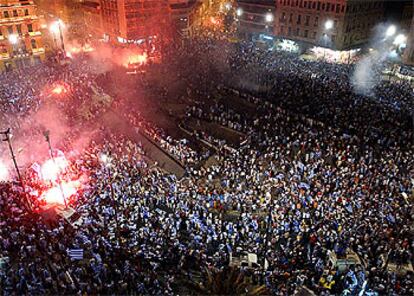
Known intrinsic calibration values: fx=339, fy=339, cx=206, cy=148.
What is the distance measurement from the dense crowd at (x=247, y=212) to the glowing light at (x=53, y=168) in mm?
947

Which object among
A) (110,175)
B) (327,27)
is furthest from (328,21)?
(110,175)

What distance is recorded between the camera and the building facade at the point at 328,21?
159 ft

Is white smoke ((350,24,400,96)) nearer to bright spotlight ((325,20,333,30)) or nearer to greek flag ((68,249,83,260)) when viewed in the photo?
bright spotlight ((325,20,333,30))

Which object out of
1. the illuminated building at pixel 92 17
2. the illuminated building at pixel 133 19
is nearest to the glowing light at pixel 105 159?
the illuminated building at pixel 133 19

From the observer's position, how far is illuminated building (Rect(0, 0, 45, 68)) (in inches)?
1747

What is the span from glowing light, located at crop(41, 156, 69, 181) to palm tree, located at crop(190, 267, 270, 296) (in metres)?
12.5

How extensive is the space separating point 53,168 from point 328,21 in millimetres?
42803

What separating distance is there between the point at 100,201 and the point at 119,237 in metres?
3.09

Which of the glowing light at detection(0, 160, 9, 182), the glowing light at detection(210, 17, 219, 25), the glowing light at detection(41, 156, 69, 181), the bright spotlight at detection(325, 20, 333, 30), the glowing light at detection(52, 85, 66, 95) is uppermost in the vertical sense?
the bright spotlight at detection(325, 20, 333, 30)

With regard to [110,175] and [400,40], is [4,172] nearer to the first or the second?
[110,175]

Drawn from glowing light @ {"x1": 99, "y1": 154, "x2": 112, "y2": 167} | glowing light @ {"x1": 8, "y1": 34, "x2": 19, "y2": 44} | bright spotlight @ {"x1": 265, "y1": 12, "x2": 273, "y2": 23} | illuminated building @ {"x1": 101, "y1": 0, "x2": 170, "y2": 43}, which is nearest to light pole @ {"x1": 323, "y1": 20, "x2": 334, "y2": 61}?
bright spotlight @ {"x1": 265, "y1": 12, "x2": 273, "y2": 23}

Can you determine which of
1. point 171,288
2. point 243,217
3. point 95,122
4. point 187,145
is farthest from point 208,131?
point 171,288

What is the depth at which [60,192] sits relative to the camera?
21531 millimetres

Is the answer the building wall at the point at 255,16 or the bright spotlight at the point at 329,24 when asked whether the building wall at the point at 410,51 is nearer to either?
the bright spotlight at the point at 329,24
